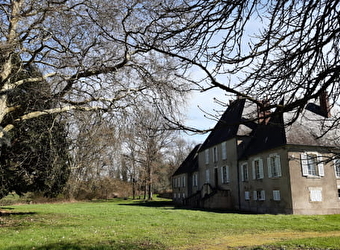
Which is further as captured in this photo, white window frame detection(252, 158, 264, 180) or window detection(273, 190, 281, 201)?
white window frame detection(252, 158, 264, 180)

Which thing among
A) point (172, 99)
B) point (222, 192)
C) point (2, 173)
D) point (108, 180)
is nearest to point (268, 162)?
point (222, 192)

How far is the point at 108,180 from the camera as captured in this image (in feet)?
151

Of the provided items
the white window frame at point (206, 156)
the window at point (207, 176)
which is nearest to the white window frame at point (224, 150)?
the white window frame at point (206, 156)

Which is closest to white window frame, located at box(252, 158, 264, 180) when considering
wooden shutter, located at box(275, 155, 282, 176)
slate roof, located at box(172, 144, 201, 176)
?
wooden shutter, located at box(275, 155, 282, 176)

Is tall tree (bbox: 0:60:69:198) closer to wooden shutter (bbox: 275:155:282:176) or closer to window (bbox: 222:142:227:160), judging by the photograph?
wooden shutter (bbox: 275:155:282:176)

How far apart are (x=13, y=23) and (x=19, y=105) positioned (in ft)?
8.71

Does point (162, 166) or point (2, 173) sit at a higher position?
point (162, 166)

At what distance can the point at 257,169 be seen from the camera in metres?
23.3

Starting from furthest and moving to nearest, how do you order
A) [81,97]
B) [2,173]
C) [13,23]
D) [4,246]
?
[2,173]
[81,97]
[13,23]
[4,246]

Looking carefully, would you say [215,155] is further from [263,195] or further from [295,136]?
[295,136]

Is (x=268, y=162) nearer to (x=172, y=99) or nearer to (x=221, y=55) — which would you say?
(x=172, y=99)

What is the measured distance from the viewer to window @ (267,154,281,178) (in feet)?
68.5

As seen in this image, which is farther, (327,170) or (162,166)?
(162,166)

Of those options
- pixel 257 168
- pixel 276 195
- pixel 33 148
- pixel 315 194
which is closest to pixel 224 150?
pixel 257 168
